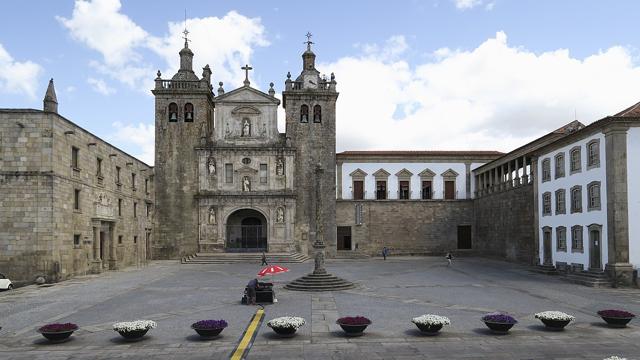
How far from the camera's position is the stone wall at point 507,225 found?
3957 centimetres

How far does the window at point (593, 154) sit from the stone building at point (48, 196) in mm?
29913

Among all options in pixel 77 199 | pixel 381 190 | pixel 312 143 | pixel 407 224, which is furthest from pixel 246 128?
pixel 77 199

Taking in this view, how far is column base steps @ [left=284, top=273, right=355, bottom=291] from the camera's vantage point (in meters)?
24.8

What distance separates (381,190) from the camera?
52438mm

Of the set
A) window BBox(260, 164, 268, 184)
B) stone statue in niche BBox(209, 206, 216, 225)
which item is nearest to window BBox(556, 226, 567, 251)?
window BBox(260, 164, 268, 184)

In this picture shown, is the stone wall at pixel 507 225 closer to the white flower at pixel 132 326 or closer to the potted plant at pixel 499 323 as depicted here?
the potted plant at pixel 499 323

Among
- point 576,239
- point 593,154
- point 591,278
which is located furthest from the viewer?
point 576,239

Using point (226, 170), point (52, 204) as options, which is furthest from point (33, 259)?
point (226, 170)

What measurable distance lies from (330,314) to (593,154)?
64.1 feet

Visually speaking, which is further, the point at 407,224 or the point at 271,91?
the point at 407,224

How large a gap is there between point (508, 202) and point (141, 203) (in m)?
31.0

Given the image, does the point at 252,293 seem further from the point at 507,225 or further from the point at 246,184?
the point at 507,225

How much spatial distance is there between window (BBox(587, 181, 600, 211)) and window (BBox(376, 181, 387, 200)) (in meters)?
24.7

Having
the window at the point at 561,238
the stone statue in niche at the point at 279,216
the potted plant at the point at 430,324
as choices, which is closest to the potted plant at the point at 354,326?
the potted plant at the point at 430,324
